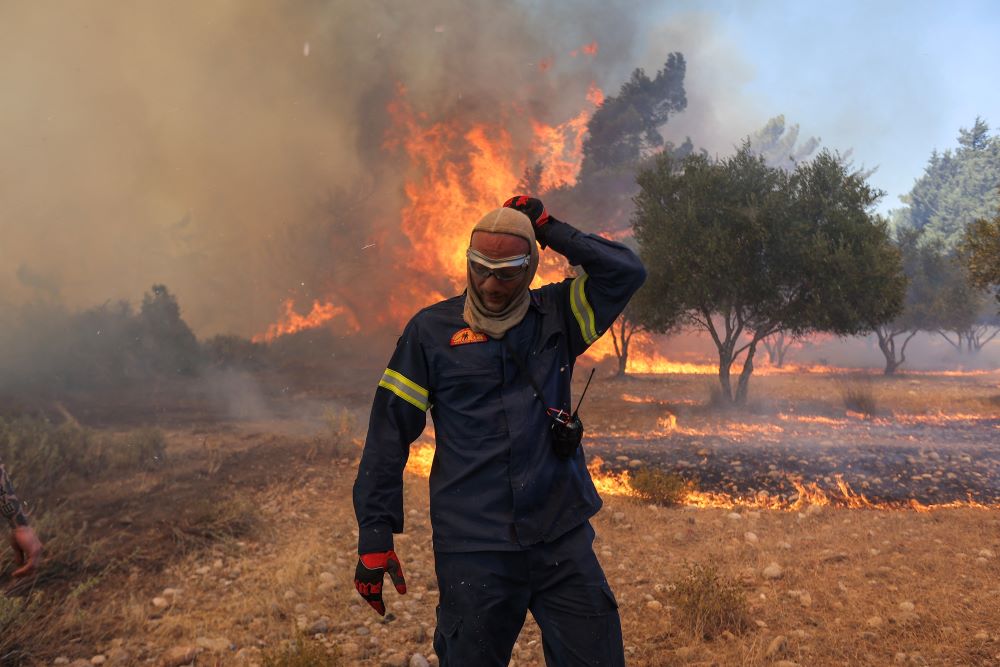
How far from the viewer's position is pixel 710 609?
4703 millimetres

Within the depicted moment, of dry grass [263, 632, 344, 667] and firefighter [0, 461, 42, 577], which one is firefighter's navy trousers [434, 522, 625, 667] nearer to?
dry grass [263, 632, 344, 667]

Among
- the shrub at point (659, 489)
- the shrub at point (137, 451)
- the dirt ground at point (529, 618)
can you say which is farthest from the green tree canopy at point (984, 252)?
the shrub at point (137, 451)

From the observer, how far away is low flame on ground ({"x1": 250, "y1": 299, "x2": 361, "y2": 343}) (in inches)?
1066

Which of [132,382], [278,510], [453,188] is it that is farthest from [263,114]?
[278,510]

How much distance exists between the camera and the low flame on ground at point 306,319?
27.1 metres

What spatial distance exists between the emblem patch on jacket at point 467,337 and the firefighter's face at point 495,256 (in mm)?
136

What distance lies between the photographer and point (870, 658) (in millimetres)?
4090

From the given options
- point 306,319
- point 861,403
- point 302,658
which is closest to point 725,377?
point 861,403

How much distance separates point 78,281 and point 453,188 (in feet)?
49.1

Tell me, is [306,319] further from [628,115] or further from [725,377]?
[628,115]

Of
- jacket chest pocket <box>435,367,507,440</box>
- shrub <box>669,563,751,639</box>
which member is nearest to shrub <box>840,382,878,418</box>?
shrub <box>669,563,751,639</box>

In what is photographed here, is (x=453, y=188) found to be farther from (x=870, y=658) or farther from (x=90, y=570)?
(x=870, y=658)

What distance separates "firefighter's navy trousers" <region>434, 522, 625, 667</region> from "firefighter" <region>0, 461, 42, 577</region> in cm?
209

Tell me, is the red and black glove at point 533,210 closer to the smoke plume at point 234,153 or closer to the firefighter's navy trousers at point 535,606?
the firefighter's navy trousers at point 535,606
